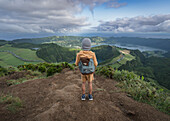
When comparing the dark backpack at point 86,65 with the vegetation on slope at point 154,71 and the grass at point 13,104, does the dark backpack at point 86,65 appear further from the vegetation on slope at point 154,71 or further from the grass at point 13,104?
the vegetation on slope at point 154,71

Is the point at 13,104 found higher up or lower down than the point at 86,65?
lower down

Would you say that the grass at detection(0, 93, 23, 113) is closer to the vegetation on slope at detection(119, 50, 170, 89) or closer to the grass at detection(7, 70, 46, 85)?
the grass at detection(7, 70, 46, 85)

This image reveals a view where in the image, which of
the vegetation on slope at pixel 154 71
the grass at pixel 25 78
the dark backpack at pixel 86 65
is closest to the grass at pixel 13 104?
the dark backpack at pixel 86 65

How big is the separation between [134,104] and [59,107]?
3395 millimetres

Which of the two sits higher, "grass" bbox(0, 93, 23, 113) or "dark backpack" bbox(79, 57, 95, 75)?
"dark backpack" bbox(79, 57, 95, 75)

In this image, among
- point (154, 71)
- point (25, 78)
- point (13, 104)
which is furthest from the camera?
point (154, 71)

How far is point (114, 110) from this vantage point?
143 inches

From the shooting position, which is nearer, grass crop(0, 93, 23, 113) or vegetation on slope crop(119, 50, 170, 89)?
grass crop(0, 93, 23, 113)

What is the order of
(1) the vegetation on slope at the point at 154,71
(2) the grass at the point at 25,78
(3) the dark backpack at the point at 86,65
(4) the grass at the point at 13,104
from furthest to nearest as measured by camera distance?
1. (1) the vegetation on slope at the point at 154,71
2. (2) the grass at the point at 25,78
3. (3) the dark backpack at the point at 86,65
4. (4) the grass at the point at 13,104

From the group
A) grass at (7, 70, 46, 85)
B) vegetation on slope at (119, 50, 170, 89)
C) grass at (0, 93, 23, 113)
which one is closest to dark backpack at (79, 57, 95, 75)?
grass at (0, 93, 23, 113)

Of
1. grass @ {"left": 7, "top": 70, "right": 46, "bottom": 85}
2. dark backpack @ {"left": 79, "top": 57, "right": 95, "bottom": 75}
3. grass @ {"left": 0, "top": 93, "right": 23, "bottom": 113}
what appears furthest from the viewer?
grass @ {"left": 7, "top": 70, "right": 46, "bottom": 85}

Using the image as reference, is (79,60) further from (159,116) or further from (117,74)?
(117,74)

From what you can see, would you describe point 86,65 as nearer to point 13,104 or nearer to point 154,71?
point 13,104

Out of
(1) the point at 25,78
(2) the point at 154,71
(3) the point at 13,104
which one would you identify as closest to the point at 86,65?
(3) the point at 13,104
